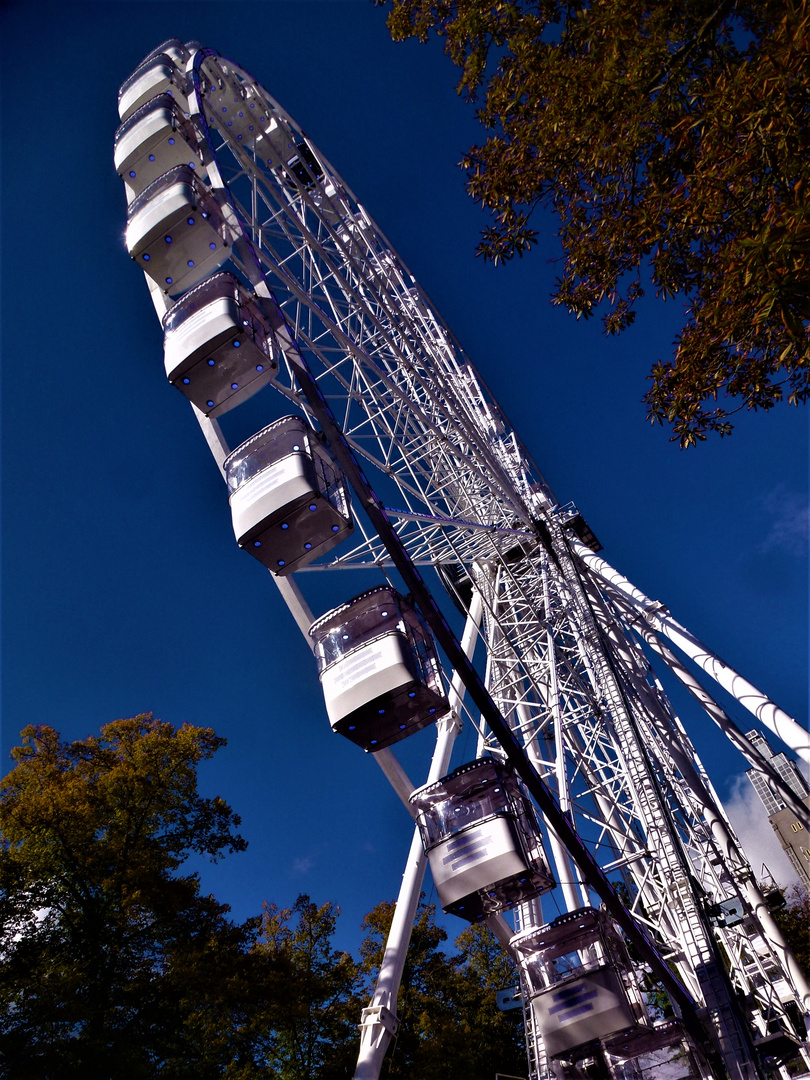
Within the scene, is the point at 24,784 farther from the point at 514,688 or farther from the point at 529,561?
the point at 529,561

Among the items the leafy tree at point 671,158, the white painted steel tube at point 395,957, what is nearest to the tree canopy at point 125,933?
the white painted steel tube at point 395,957

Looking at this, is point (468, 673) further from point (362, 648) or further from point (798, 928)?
point (798, 928)

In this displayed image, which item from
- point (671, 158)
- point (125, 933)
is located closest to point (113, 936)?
point (125, 933)

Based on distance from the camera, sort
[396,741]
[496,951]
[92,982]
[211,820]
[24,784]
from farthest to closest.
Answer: [496,951] < [211,820] < [24,784] < [92,982] < [396,741]

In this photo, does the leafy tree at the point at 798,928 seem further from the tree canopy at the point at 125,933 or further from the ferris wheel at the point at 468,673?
the tree canopy at the point at 125,933

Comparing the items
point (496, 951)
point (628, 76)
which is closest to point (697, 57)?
point (628, 76)

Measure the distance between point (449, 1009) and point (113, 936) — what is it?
10.3 metres

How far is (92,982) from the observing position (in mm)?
8492

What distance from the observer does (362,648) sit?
5289 millimetres

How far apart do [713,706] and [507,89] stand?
23.0 feet

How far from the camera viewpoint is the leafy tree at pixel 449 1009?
14.2 m

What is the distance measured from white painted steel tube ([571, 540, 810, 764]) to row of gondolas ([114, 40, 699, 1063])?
228cm

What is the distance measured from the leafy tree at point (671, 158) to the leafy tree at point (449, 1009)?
14.1 meters

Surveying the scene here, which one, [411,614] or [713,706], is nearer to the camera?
[411,614]
